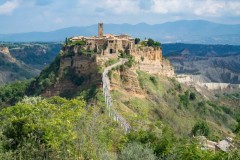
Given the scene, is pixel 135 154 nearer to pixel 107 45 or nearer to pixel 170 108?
pixel 170 108

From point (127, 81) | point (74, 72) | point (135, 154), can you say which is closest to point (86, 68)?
point (74, 72)

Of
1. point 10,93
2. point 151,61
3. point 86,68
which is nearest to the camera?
point 86,68

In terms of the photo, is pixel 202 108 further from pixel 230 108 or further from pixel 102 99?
pixel 102 99

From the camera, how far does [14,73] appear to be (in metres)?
197

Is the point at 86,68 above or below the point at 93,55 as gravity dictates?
below

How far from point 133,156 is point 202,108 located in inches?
2450

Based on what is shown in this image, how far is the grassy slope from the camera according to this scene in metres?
70.1

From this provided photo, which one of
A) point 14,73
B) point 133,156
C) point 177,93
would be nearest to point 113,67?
point 177,93

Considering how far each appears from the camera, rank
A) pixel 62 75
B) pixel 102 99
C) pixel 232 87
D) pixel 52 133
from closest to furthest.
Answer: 1. pixel 52 133
2. pixel 102 99
3. pixel 62 75
4. pixel 232 87

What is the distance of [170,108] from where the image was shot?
8062cm

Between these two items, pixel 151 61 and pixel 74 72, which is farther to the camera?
pixel 151 61

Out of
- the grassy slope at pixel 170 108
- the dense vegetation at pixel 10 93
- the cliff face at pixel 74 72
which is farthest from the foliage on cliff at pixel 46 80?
the grassy slope at pixel 170 108

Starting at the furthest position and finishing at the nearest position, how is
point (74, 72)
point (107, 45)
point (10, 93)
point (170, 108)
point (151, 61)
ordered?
point (10, 93) → point (151, 61) → point (107, 45) → point (74, 72) → point (170, 108)

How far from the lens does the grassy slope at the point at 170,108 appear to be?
70125 millimetres
